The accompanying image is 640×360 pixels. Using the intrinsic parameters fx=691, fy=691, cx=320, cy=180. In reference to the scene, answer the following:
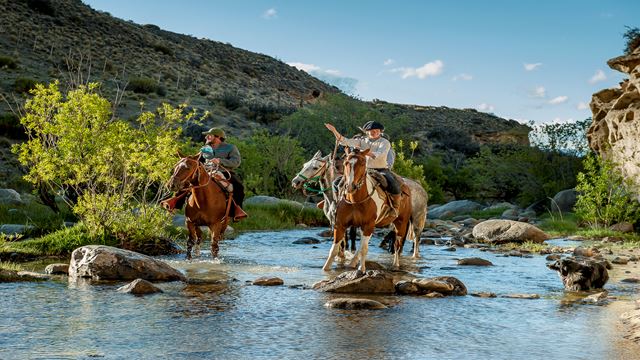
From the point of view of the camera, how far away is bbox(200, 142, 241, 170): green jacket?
14297mm

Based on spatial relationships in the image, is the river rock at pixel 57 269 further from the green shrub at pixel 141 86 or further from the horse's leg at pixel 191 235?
the green shrub at pixel 141 86

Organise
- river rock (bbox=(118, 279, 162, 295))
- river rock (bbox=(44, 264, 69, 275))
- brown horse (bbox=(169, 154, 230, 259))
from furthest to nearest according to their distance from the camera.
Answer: brown horse (bbox=(169, 154, 230, 259)) < river rock (bbox=(44, 264, 69, 275)) < river rock (bbox=(118, 279, 162, 295))

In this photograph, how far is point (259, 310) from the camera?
28.7ft

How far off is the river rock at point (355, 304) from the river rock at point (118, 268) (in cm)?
337

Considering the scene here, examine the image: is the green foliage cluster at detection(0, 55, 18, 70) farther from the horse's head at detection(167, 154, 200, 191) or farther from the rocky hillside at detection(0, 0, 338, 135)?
the horse's head at detection(167, 154, 200, 191)

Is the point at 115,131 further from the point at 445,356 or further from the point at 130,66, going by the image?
the point at 130,66

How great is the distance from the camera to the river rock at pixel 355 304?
29.1 ft

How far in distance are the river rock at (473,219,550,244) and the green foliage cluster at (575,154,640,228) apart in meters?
3.77

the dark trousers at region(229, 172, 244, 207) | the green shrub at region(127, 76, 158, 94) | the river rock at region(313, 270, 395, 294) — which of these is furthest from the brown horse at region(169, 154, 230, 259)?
the green shrub at region(127, 76, 158, 94)

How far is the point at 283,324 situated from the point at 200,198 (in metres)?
6.03

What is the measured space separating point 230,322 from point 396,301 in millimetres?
2689

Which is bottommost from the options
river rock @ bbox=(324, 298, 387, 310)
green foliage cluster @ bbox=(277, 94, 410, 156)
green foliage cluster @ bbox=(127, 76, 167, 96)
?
river rock @ bbox=(324, 298, 387, 310)

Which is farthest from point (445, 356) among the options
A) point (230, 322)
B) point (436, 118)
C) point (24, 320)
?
point (436, 118)

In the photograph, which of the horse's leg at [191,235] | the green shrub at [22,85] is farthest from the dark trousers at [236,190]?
the green shrub at [22,85]
